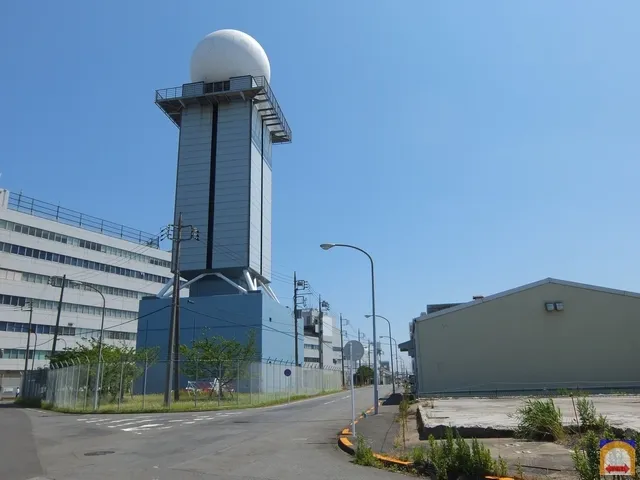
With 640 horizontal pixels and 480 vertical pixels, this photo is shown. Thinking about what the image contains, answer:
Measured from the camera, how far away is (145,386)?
1353 inches

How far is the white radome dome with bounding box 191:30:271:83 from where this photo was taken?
55.3 m

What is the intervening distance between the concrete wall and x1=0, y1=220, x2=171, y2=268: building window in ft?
176

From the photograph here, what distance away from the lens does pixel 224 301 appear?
2044 inches

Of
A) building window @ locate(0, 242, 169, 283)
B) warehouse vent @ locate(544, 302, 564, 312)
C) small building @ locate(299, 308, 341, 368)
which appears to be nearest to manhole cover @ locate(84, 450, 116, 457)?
warehouse vent @ locate(544, 302, 564, 312)

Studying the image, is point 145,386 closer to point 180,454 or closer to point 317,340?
point 180,454

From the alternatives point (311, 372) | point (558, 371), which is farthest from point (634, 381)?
point (311, 372)

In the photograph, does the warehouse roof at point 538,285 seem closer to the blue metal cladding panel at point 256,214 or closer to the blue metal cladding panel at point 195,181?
the blue metal cladding panel at point 256,214

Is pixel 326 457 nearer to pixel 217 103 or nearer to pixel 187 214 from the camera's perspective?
pixel 187 214

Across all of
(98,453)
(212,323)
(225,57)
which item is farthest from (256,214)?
(98,453)

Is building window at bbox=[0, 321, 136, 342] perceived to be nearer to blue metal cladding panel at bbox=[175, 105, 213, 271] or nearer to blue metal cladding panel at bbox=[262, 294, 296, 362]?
blue metal cladding panel at bbox=[175, 105, 213, 271]

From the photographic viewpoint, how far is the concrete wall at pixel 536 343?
2486 centimetres

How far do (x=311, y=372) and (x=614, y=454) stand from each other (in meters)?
48.5

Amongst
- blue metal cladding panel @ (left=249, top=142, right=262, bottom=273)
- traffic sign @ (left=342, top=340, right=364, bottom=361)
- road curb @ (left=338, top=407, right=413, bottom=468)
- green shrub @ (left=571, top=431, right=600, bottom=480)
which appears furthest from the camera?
blue metal cladding panel @ (left=249, top=142, right=262, bottom=273)

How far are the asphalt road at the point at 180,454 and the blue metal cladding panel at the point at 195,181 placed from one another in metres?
37.2
